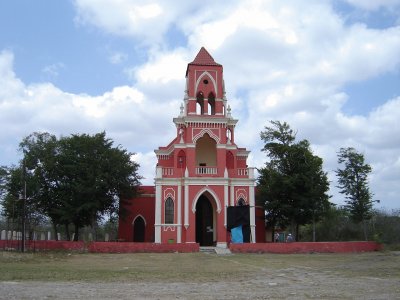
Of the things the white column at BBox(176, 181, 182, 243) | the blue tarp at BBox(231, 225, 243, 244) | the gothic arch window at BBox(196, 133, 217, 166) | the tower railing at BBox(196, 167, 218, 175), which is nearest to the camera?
the blue tarp at BBox(231, 225, 243, 244)

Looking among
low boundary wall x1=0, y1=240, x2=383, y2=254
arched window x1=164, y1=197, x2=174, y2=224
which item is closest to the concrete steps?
low boundary wall x1=0, y1=240, x2=383, y2=254

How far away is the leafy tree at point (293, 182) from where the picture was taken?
3634cm

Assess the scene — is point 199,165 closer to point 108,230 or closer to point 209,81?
point 209,81

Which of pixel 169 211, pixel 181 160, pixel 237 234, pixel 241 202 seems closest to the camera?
pixel 237 234

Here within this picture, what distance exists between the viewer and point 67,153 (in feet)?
125

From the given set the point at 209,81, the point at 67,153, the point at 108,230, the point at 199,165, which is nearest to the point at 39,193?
the point at 67,153

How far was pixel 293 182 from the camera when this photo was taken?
3591cm

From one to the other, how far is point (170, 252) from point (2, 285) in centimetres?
1791

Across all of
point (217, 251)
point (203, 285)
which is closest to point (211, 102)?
point (217, 251)

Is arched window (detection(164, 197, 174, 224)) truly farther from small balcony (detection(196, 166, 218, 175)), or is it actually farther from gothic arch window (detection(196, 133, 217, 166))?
gothic arch window (detection(196, 133, 217, 166))

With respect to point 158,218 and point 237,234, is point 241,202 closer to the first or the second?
point 237,234

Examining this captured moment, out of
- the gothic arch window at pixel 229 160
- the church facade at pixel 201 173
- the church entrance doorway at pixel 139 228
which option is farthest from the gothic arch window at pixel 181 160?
the church entrance doorway at pixel 139 228

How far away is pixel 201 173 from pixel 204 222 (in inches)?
170

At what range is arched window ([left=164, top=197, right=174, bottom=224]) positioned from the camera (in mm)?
35969
